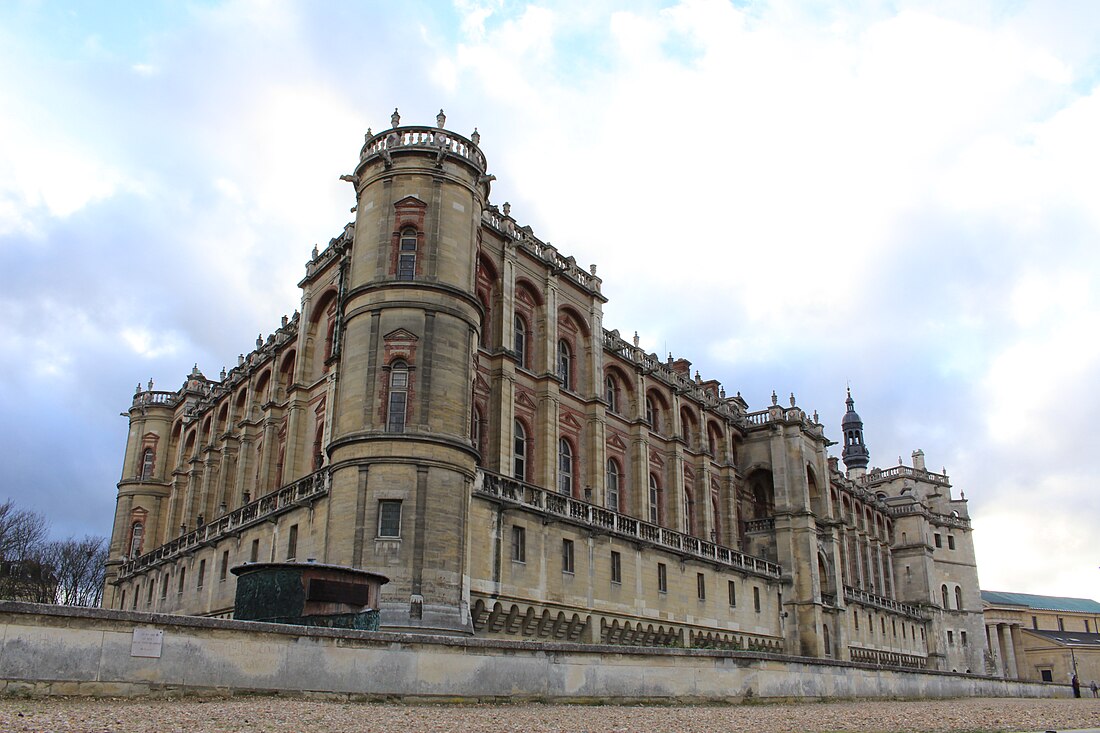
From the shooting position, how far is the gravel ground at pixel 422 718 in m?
13.0

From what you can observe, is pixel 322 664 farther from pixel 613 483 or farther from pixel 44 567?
pixel 44 567

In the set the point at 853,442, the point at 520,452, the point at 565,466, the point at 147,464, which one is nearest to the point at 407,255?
the point at 520,452

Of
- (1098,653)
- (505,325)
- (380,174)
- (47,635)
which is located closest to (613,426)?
(505,325)

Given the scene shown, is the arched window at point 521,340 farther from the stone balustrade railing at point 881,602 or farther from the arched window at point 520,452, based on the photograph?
the stone balustrade railing at point 881,602

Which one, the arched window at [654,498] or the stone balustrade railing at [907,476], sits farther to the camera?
the stone balustrade railing at [907,476]

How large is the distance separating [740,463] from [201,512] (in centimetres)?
3432

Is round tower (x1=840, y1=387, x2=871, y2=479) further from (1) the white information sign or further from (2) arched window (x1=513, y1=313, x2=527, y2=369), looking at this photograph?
(1) the white information sign

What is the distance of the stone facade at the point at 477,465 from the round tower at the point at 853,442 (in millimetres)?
41713

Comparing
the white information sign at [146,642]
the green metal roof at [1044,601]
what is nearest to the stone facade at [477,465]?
the white information sign at [146,642]

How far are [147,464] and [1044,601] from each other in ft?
443

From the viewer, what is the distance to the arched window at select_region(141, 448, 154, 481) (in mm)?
63281

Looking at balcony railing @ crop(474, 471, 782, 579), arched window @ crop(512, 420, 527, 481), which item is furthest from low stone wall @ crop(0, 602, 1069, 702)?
arched window @ crop(512, 420, 527, 481)

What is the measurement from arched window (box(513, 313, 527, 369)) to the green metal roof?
11271cm

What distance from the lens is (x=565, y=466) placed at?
44.5 metres
